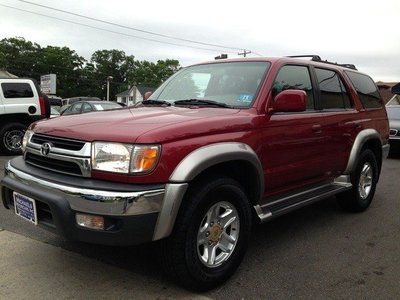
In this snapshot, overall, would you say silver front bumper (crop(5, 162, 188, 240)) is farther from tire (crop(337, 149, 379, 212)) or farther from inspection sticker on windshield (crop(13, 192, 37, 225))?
tire (crop(337, 149, 379, 212))

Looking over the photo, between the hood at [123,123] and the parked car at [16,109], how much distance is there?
7150 millimetres

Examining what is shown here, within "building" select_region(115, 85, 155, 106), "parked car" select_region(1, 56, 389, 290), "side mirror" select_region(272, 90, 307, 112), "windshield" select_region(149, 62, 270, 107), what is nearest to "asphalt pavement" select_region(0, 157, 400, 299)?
"parked car" select_region(1, 56, 389, 290)

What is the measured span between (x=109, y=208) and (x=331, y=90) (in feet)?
10.4

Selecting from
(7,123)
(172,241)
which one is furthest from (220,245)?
(7,123)

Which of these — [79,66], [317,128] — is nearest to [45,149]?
[317,128]

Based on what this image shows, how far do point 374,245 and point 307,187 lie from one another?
86 centimetres

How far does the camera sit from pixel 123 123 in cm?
→ 311

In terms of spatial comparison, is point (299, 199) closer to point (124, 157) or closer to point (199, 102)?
point (199, 102)

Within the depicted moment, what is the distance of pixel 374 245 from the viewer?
425 centimetres

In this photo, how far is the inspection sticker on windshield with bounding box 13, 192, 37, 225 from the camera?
3092mm

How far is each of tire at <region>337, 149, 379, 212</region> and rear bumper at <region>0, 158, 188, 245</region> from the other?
10.4 ft

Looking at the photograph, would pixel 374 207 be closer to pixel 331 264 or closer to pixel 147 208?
pixel 331 264

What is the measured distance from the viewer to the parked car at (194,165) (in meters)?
2.81

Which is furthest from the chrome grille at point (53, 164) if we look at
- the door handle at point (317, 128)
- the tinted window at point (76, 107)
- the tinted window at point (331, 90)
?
the tinted window at point (76, 107)
